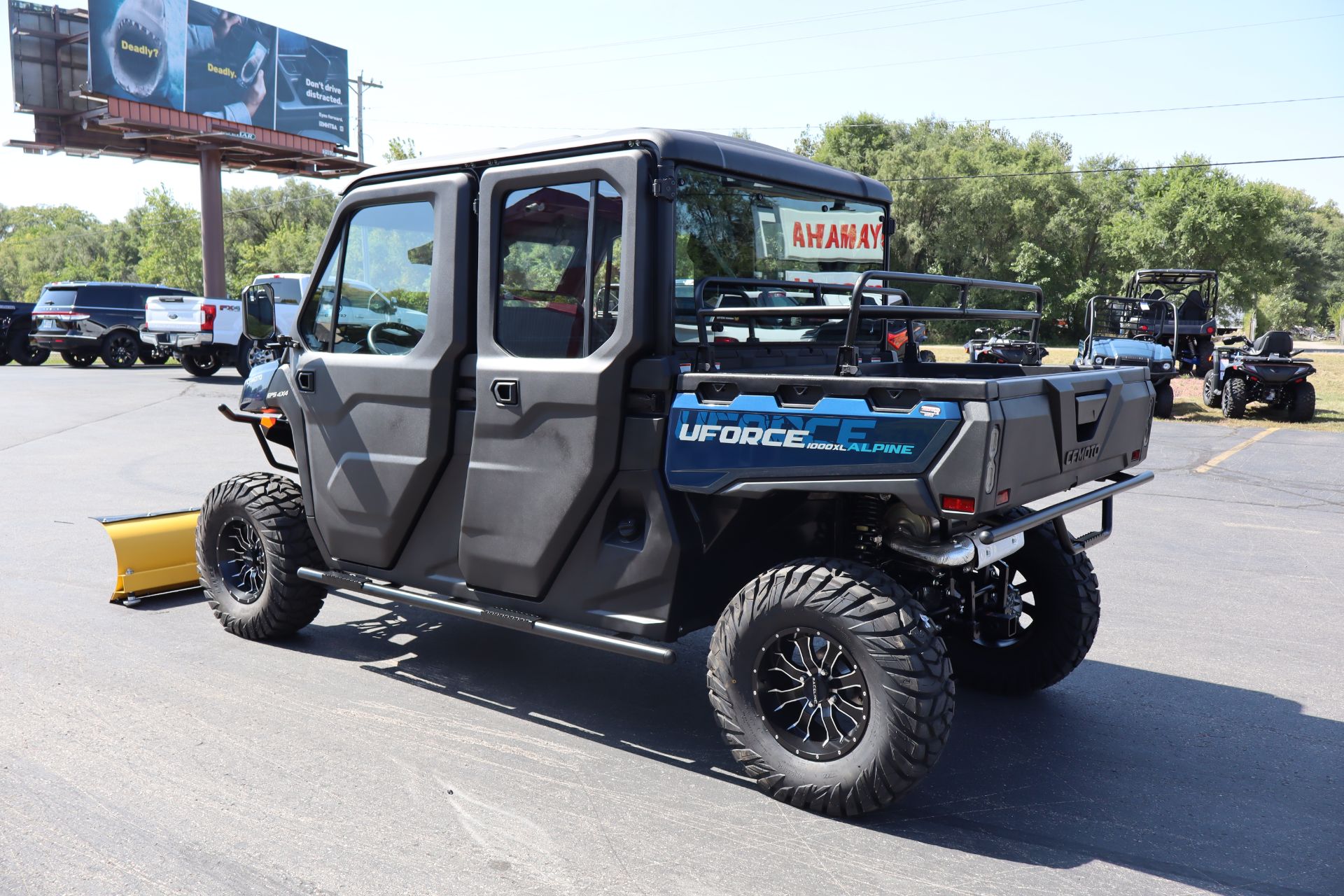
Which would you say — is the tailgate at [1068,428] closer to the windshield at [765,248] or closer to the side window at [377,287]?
the windshield at [765,248]

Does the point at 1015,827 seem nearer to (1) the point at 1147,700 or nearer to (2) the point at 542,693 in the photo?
(1) the point at 1147,700

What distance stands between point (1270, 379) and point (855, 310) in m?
16.4

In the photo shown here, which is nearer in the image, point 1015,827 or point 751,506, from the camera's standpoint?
point 1015,827

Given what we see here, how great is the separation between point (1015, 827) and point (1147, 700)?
5.25ft

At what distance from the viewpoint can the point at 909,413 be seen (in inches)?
127

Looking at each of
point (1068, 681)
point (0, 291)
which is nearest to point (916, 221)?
point (1068, 681)

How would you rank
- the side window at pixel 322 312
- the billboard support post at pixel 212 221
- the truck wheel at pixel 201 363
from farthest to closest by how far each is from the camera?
the billboard support post at pixel 212 221, the truck wheel at pixel 201 363, the side window at pixel 322 312

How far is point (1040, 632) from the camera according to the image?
4.58m

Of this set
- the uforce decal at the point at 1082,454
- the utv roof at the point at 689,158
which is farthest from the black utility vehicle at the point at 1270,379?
the uforce decal at the point at 1082,454

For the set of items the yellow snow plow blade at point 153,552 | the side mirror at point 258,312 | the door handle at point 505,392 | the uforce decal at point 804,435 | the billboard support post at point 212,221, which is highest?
the billboard support post at point 212,221

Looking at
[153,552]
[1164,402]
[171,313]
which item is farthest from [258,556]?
[171,313]

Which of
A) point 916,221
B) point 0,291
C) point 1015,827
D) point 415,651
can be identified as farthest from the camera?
point 0,291

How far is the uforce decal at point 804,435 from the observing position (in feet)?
10.9

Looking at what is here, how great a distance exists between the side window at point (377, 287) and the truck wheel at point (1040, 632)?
284cm
